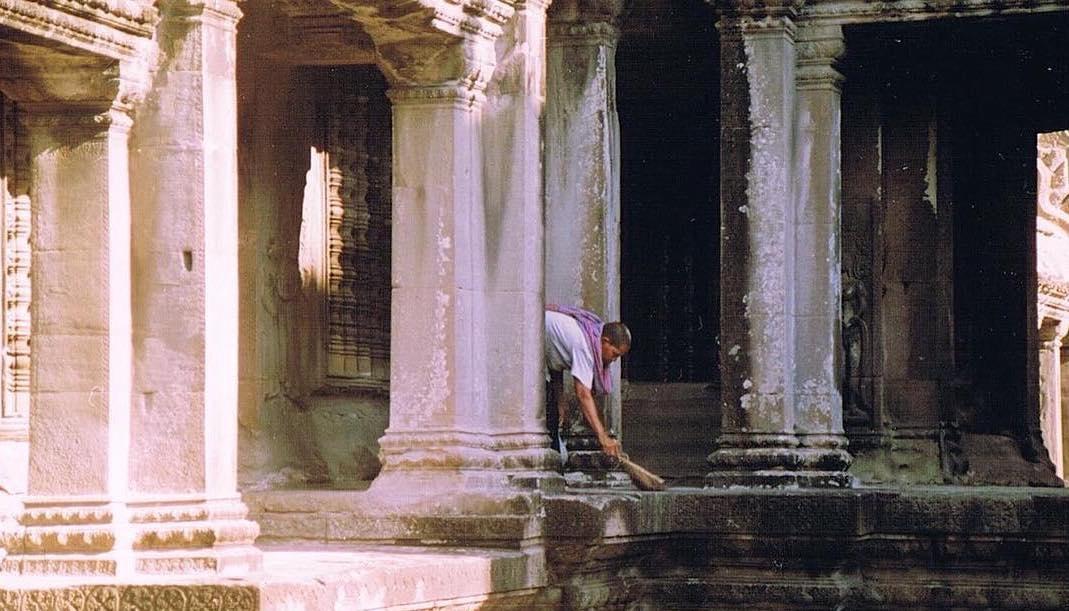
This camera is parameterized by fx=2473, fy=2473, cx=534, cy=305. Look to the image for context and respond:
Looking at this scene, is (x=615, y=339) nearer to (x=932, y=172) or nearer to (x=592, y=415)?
(x=592, y=415)

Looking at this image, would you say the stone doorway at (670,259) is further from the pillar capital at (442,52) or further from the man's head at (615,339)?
the pillar capital at (442,52)

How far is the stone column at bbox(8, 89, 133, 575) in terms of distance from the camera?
35.1ft

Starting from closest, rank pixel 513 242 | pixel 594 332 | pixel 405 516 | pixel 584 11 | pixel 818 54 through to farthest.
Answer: pixel 405 516 < pixel 513 242 < pixel 594 332 < pixel 584 11 < pixel 818 54

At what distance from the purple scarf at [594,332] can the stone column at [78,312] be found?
483 cm

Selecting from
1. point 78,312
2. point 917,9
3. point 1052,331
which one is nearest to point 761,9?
point 917,9

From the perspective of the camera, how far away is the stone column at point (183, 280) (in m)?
10.8

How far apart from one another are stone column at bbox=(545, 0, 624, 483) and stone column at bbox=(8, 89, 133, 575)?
5.70 meters

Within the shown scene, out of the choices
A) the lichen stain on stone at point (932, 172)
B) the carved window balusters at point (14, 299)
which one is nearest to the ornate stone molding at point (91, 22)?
the carved window balusters at point (14, 299)

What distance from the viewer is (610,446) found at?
600 inches

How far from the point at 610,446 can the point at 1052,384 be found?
15.1 metres

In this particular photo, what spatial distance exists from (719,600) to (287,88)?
4467 millimetres

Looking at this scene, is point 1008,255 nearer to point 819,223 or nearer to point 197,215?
point 819,223

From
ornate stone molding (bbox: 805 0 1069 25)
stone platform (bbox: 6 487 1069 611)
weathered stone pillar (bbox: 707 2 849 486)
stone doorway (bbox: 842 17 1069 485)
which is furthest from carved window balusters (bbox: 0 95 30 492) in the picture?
stone doorway (bbox: 842 17 1069 485)

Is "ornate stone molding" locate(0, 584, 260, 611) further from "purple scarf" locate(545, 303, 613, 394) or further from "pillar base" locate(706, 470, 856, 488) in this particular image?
"pillar base" locate(706, 470, 856, 488)
